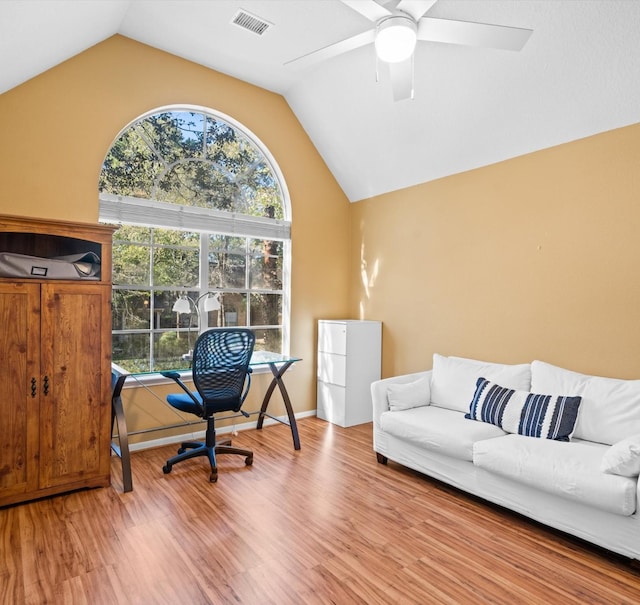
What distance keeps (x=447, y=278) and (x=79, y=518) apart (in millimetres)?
3419

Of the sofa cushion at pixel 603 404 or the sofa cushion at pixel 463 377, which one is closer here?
the sofa cushion at pixel 603 404

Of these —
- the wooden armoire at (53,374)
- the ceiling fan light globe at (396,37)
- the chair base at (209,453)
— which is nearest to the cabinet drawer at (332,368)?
the chair base at (209,453)

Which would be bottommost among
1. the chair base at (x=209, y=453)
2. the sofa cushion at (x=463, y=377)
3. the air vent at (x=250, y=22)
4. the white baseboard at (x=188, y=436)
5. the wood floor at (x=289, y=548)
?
the wood floor at (x=289, y=548)

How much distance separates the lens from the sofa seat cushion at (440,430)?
113 inches

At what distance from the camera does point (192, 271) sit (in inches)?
162

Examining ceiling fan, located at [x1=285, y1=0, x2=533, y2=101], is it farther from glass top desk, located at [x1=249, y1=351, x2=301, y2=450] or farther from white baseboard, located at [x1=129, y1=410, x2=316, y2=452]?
white baseboard, located at [x1=129, y1=410, x2=316, y2=452]

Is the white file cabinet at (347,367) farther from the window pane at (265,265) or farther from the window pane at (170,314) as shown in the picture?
the window pane at (170,314)

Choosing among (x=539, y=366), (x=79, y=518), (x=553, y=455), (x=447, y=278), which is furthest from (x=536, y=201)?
(x=79, y=518)

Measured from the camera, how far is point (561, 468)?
2.36 metres

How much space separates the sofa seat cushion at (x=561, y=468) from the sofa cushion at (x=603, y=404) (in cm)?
10

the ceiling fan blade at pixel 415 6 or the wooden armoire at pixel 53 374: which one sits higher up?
the ceiling fan blade at pixel 415 6

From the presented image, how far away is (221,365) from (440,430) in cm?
164

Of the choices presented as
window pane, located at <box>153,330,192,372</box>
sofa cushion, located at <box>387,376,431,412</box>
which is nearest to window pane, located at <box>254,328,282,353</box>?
window pane, located at <box>153,330,192,372</box>

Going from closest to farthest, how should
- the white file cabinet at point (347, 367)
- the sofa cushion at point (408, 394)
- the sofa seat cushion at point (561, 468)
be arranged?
the sofa seat cushion at point (561, 468), the sofa cushion at point (408, 394), the white file cabinet at point (347, 367)
